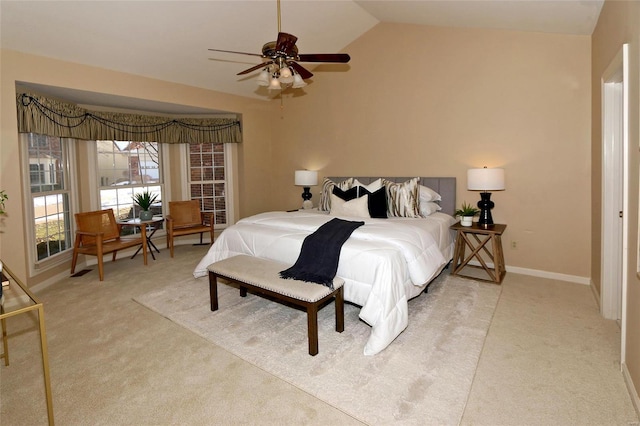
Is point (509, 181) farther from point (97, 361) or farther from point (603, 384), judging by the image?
point (97, 361)

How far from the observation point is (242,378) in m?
2.19

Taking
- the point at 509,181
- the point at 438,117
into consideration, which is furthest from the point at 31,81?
the point at 509,181

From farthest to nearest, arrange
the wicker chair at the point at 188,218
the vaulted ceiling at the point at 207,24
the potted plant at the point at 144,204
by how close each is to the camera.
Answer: the wicker chair at the point at 188,218 → the potted plant at the point at 144,204 → the vaulted ceiling at the point at 207,24

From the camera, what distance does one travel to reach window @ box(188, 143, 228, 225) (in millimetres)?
6094

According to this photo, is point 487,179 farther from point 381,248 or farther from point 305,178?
point 305,178

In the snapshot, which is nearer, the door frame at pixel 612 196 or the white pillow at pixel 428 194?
the door frame at pixel 612 196

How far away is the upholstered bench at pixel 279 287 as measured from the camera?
7.88 feet

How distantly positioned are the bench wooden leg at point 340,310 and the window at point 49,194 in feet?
11.8

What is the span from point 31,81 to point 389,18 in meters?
4.13

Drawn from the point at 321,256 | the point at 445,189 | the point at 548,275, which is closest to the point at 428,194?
the point at 445,189

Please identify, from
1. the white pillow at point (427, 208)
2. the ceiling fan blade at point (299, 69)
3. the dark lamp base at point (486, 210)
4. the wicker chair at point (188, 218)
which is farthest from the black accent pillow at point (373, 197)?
the wicker chair at point (188, 218)

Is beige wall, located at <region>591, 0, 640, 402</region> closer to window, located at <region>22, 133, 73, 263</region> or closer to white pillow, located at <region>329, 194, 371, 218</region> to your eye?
white pillow, located at <region>329, 194, 371, 218</region>

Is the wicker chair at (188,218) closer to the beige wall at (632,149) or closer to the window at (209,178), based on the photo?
the window at (209,178)

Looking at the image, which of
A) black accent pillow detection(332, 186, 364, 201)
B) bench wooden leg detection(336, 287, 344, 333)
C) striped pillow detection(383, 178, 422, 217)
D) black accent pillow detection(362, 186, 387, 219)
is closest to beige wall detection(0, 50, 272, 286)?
black accent pillow detection(332, 186, 364, 201)
